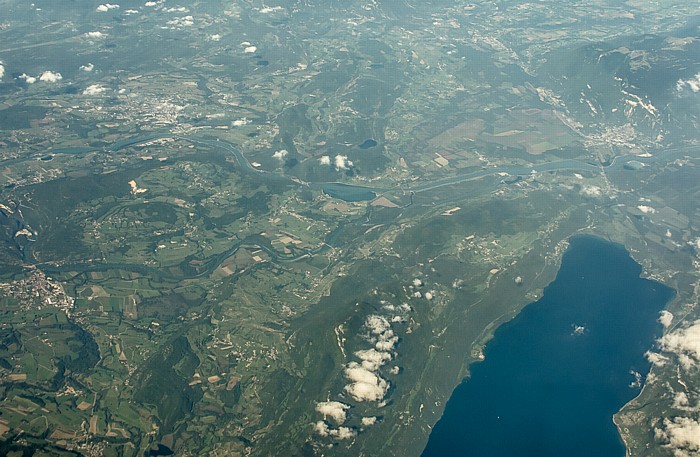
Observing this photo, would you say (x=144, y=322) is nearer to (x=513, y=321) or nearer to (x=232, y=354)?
(x=232, y=354)

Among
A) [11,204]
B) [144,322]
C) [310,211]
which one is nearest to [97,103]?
[11,204]

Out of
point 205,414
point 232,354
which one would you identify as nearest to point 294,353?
point 232,354

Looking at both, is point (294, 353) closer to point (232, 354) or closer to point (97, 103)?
point (232, 354)

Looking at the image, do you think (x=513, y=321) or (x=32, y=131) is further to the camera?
(x=32, y=131)

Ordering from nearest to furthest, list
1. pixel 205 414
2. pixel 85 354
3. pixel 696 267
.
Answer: pixel 205 414 → pixel 85 354 → pixel 696 267

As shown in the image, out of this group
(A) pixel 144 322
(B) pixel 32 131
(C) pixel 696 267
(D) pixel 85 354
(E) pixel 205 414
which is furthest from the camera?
(B) pixel 32 131

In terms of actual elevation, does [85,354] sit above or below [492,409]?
above
